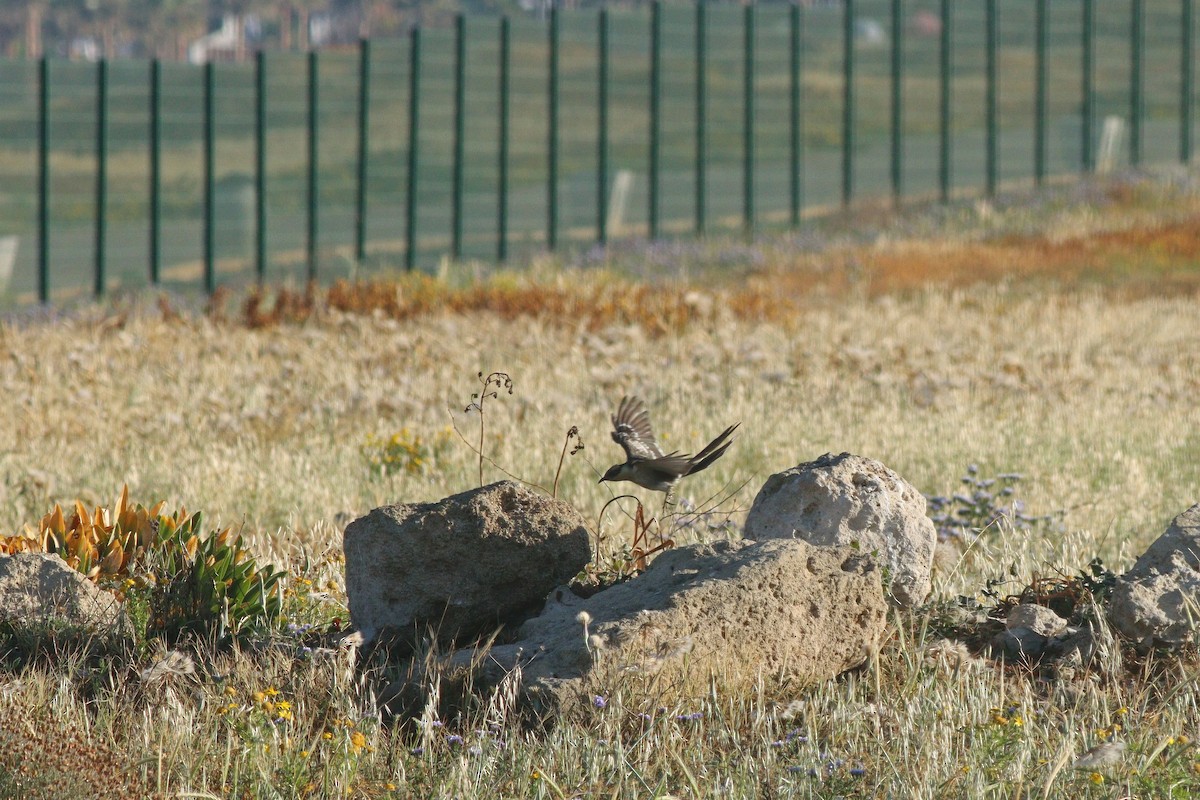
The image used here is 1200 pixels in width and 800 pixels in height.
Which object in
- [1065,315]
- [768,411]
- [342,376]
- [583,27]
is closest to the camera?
[768,411]

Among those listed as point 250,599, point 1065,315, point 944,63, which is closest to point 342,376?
point 250,599

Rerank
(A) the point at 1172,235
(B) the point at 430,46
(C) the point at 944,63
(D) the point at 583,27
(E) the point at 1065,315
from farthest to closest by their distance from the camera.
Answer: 1. (C) the point at 944,63
2. (D) the point at 583,27
3. (B) the point at 430,46
4. (A) the point at 1172,235
5. (E) the point at 1065,315

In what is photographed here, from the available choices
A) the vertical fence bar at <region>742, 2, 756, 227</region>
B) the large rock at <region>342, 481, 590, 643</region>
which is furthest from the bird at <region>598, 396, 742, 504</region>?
the vertical fence bar at <region>742, 2, 756, 227</region>

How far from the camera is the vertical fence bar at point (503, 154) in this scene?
2061cm

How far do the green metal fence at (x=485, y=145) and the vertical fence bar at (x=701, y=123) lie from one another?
42mm

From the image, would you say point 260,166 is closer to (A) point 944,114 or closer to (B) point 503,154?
(B) point 503,154

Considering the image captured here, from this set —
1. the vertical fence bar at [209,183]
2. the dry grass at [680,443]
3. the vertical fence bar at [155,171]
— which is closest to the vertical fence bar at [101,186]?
the vertical fence bar at [155,171]

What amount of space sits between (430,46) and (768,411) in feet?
43.5

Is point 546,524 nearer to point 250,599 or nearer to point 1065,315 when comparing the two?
point 250,599

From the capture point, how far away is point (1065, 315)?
14.2 metres

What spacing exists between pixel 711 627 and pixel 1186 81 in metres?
26.4

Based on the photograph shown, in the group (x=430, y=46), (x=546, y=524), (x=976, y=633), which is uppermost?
(x=430, y=46)

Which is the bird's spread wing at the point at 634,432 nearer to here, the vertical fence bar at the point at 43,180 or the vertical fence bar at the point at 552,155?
the vertical fence bar at the point at 43,180

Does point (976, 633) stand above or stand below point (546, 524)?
below
